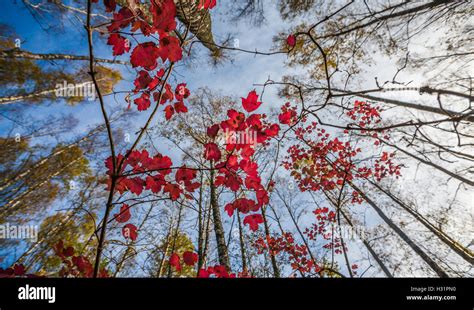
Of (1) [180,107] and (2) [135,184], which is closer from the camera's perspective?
(2) [135,184]

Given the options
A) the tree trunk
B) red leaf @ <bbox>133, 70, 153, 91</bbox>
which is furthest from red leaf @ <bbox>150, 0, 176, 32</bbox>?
the tree trunk

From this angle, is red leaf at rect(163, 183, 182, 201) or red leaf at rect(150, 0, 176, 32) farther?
red leaf at rect(163, 183, 182, 201)

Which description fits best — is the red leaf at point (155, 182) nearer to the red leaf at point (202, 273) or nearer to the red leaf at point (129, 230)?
the red leaf at point (129, 230)

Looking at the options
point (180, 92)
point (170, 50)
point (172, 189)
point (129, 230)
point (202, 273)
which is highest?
point (180, 92)

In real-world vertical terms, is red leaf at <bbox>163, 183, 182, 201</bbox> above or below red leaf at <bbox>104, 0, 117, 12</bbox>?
below

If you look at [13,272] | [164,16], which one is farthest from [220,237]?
[164,16]

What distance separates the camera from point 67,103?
24.3 feet

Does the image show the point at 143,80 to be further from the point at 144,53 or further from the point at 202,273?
the point at 202,273

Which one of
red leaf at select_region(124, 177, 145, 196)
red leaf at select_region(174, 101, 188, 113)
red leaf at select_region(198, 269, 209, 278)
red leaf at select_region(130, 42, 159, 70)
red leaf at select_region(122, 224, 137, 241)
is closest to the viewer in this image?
red leaf at select_region(130, 42, 159, 70)

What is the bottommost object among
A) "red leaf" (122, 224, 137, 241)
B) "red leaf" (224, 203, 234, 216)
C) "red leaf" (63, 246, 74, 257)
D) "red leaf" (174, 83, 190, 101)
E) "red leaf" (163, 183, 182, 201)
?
"red leaf" (63, 246, 74, 257)

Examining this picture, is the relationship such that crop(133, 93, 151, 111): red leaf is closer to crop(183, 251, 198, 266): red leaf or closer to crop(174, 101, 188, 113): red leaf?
crop(174, 101, 188, 113): red leaf

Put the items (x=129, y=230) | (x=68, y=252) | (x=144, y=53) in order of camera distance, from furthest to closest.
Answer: (x=129, y=230), (x=68, y=252), (x=144, y=53)

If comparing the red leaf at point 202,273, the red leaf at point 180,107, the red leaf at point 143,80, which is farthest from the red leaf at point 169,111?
the red leaf at point 202,273
